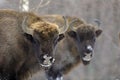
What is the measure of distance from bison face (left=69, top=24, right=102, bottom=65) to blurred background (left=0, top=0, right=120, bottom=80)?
22.3 feet

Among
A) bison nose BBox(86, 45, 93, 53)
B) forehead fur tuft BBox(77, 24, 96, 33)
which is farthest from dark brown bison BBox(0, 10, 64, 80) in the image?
forehead fur tuft BBox(77, 24, 96, 33)

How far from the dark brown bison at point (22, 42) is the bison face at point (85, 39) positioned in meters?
1.21

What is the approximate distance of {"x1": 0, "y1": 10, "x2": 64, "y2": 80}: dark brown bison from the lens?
12.2m

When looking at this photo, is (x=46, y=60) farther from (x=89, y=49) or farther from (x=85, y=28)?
(x=85, y=28)

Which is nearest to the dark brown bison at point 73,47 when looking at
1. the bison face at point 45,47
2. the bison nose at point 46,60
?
the bison face at point 45,47

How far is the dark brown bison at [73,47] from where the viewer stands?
14.0 meters

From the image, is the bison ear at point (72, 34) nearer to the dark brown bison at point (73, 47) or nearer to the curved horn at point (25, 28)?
the dark brown bison at point (73, 47)

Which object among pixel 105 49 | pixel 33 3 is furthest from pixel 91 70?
pixel 33 3

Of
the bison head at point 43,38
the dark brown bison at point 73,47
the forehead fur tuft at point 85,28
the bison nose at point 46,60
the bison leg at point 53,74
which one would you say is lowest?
the bison leg at point 53,74

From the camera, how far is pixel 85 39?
14.0 meters

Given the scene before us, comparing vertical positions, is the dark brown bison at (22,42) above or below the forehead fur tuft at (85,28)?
above

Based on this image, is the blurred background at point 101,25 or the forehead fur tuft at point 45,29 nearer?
the forehead fur tuft at point 45,29

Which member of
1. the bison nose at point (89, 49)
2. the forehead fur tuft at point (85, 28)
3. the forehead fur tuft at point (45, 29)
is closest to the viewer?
the forehead fur tuft at point (45, 29)

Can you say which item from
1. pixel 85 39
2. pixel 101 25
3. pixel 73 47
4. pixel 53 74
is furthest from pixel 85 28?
pixel 101 25
